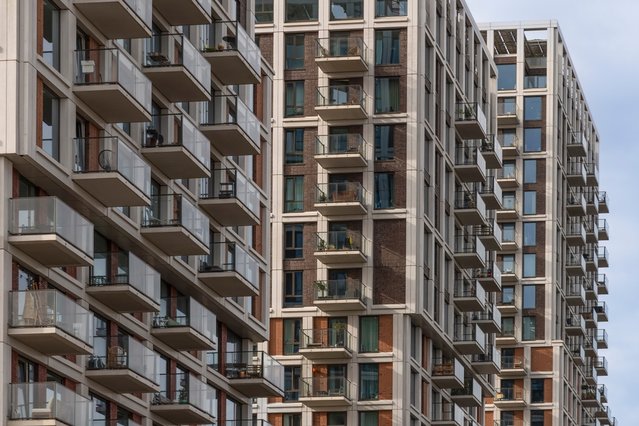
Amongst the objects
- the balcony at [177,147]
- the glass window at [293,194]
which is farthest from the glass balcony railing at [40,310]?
the glass window at [293,194]

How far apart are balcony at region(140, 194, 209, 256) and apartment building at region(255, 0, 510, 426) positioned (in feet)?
112

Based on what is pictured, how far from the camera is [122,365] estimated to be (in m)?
60.4

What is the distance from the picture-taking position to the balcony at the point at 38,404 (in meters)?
52.9

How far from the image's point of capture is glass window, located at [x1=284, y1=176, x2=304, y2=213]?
341 ft

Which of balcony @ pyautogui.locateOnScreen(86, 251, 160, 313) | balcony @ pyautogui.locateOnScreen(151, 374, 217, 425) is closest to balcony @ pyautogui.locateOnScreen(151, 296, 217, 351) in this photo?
balcony @ pyautogui.locateOnScreen(151, 374, 217, 425)

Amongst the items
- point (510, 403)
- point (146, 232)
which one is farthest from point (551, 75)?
point (146, 232)

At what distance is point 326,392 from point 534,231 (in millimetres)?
47872

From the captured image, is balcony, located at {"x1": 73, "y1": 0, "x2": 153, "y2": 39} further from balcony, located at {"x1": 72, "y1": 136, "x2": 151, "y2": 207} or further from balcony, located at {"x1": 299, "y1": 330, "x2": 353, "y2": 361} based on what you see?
balcony, located at {"x1": 299, "y1": 330, "x2": 353, "y2": 361}

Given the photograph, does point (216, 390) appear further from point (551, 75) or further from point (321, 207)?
point (551, 75)

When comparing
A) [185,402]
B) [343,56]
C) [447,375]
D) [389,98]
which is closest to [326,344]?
[447,375]

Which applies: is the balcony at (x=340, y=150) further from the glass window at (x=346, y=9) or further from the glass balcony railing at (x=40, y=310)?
the glass balcony railing at (x=40, y=310)

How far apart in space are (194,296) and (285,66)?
3484 centimetres

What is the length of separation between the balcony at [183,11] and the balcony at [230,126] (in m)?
5.10

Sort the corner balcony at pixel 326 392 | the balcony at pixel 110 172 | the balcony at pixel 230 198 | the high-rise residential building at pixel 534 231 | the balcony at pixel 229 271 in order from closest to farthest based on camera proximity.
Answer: the balcony at pixel 110 172 → the balcony at pixel 229 271 → the balcony at pixel 230 198 → the corner balcony at pixel 326 392 → the high-rise residential building at pixel 534 231
